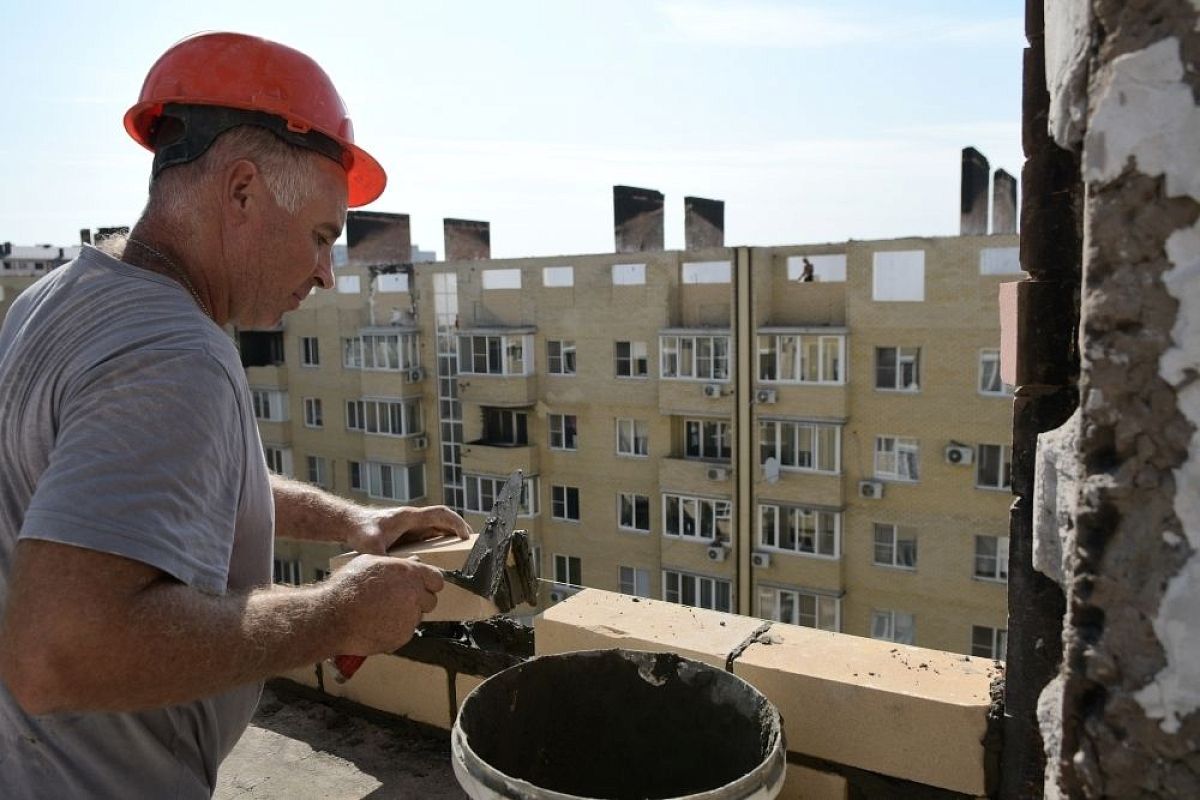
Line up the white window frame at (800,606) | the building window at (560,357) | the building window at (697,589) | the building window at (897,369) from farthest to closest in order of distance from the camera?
1. the building window at (560,357)
2. the building window at (697,589)
3. the white window frame at (800,606)
4. the building window at (897,369)

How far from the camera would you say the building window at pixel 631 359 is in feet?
78.4

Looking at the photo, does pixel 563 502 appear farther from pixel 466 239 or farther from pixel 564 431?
pixel 466 239

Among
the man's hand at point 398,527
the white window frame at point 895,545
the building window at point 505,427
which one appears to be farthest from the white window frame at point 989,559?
the man's hand at point 398,527

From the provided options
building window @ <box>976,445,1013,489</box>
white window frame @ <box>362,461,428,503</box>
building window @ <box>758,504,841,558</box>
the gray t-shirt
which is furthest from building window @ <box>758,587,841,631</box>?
the gray t-shirt

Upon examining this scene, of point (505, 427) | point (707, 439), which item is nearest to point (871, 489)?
point (707, 439)

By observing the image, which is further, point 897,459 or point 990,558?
point 897,459

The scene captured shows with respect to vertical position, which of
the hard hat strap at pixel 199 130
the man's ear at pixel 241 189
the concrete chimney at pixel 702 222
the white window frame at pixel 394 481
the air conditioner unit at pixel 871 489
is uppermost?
the concrete chimney at pixel 702 222

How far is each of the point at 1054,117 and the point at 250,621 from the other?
5.23ft

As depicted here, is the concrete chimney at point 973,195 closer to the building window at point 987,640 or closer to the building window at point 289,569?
the building window at point 987,640

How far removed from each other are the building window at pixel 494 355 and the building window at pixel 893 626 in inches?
430

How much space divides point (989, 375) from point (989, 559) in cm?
408

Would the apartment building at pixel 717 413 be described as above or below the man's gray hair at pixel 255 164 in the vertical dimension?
below

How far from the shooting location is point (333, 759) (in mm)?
3588

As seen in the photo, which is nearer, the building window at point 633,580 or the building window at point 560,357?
the building window at point 633,580
